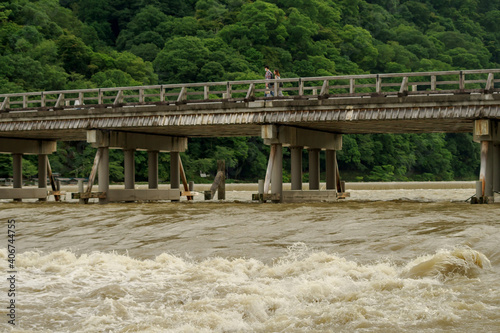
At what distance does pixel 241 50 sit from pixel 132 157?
74.8 m

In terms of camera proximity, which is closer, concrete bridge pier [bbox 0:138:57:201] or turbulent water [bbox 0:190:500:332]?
turbulent water [bbox 0:190:500:332]

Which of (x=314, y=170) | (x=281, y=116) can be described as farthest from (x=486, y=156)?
(x=314, y=170)

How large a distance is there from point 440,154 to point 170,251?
98.2m

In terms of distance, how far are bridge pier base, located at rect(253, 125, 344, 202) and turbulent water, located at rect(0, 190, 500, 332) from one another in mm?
10284

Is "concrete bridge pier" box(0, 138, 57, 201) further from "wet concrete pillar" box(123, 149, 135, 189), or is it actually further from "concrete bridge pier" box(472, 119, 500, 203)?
"concrete bridge pier" box(472, 119, 500, 203)

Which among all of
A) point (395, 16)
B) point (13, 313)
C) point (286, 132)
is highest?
point (395, 16)

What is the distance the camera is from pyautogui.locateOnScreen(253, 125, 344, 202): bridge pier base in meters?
31.8

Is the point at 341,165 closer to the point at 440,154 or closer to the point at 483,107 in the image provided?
the point at 440,154

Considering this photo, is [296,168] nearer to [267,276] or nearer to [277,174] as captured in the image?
[277,174]

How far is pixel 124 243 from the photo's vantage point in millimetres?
19047

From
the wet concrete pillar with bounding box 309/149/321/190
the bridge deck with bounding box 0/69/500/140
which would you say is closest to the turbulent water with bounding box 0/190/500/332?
the bridge deck with bounding box 0/69/500/140

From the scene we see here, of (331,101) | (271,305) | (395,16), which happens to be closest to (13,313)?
(271,305)

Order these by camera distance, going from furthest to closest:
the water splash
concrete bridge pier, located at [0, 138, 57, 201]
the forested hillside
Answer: the forested hillside
concrete bridge pier, located at [0, 138, 57, 201]
the water splash

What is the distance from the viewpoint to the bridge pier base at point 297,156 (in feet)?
104
